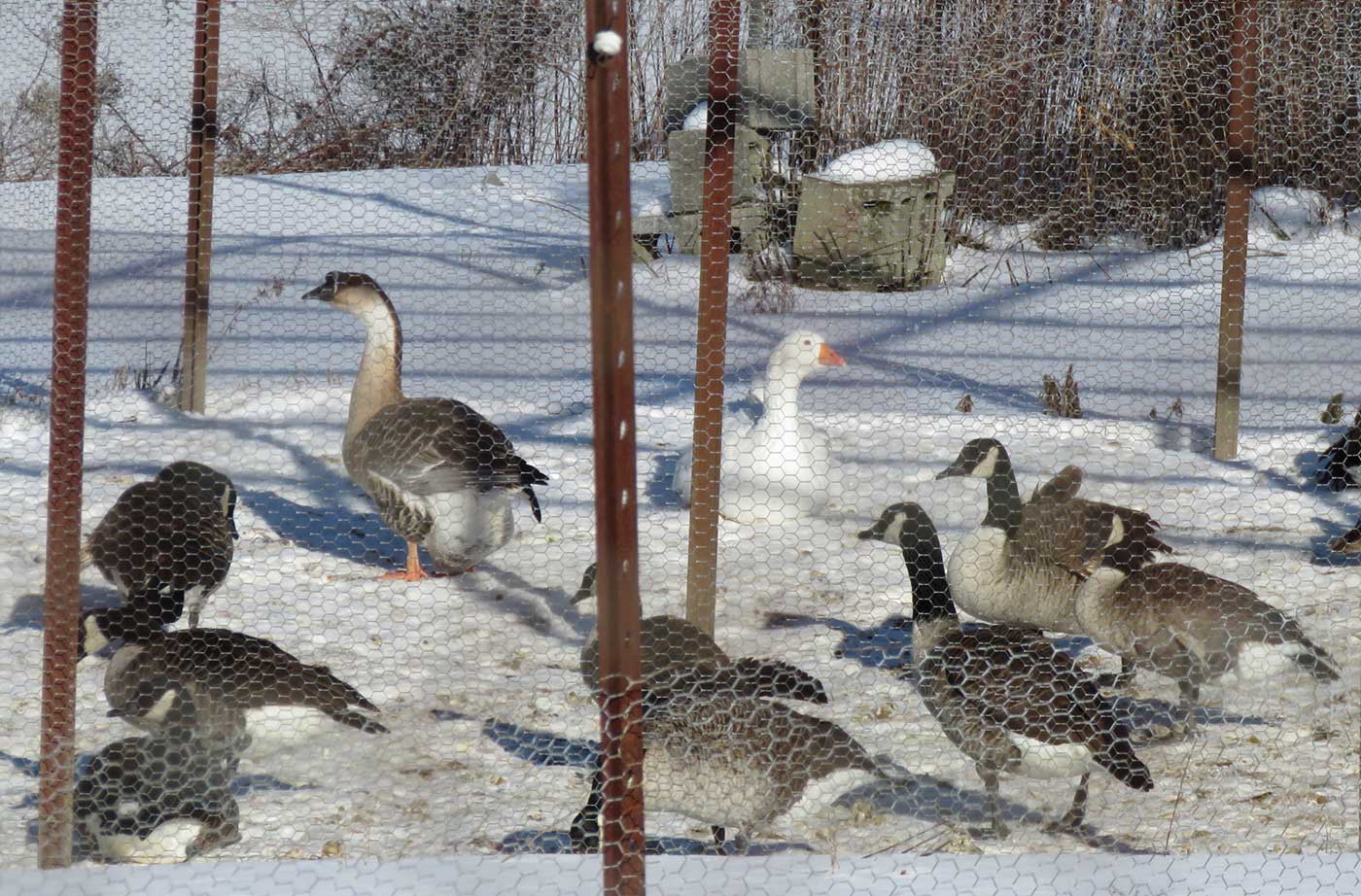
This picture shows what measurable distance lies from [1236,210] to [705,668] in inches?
99.3

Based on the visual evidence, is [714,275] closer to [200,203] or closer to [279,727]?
[279,727]

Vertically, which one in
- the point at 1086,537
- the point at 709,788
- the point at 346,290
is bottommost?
the point at 709,788

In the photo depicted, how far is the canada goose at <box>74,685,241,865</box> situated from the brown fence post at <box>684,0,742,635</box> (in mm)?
1200

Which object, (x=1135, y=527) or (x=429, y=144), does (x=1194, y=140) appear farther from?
(x=429, y=144)

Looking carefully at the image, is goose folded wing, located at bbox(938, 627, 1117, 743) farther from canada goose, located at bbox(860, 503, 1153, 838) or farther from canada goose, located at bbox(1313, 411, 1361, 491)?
canada goose, located at bbox(1313, 411, 1361, 491)

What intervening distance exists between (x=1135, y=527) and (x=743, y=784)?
4.44 feet

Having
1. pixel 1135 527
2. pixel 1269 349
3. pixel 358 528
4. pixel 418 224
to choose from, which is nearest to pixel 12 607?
pixel 358 528

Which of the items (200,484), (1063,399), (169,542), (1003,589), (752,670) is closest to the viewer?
(752,670)

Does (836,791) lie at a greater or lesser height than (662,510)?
lesser

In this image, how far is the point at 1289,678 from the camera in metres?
3.27

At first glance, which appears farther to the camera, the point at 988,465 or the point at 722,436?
the point at 722,436

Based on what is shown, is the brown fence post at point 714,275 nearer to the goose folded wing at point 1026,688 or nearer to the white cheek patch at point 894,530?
the white cheek patch at point 894,530

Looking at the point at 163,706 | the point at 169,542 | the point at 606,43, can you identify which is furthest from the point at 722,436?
the point at 606,43

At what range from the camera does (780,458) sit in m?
4.55
